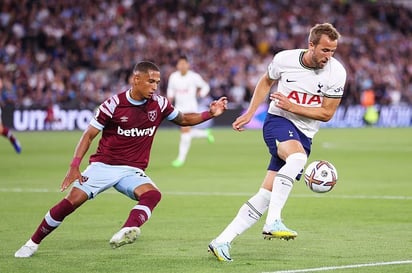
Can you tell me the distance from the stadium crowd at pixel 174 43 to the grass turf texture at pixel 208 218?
10.9m

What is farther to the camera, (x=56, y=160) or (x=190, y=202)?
(x=56, y=160)

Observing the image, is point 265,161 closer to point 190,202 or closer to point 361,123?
point 190,202

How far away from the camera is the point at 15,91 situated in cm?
3438

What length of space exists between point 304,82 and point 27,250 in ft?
10.5

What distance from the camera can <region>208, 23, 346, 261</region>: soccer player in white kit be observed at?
9.08 metres

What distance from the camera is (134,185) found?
9602mm

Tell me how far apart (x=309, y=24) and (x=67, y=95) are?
14.1m

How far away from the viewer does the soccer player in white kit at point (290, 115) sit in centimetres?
908

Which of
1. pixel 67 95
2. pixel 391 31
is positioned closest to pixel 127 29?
pixel 67 95

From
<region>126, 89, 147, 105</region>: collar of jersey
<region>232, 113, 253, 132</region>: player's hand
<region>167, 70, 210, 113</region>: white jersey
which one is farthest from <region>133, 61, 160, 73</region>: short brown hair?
<region>167, 70, 210, 113</region>: white jersey

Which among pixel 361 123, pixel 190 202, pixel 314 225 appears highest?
pixel 314 225

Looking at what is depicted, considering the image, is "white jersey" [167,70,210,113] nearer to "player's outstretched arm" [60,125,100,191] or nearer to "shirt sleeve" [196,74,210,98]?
"shirt sleeve" [196,74,210,98]

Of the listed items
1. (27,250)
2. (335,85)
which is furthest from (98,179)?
(335,85)

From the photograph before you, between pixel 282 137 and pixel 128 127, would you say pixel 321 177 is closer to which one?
pixel 282 137
